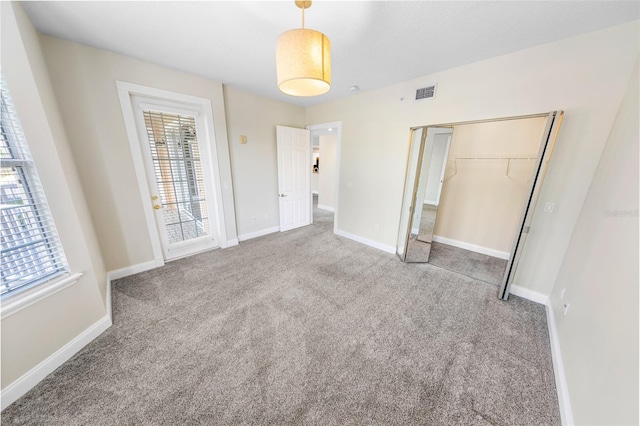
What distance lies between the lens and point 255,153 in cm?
367

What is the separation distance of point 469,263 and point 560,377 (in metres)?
1.83

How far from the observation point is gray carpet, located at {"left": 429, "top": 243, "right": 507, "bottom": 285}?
2758 mm

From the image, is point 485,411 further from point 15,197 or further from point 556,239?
point 15,197

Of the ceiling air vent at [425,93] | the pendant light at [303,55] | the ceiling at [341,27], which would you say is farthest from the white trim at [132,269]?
the ceiling air vent at [425,93]

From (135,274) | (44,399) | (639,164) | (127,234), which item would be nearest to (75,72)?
(127,234)

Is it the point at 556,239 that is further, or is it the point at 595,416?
A: the point at 556,239

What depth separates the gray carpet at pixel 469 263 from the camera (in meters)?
2.76

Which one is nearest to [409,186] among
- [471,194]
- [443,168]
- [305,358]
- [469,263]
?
[443,168]

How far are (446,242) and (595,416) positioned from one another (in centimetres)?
301

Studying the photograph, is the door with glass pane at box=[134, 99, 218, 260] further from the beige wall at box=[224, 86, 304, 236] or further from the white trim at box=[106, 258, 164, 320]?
the beige wall at box=[224, 86, 304, 236]

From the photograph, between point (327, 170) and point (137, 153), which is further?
point (327, 170)

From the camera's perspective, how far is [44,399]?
1.27 metres

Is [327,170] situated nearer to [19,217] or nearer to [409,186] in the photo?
[409,186]

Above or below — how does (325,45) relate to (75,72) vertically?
below
